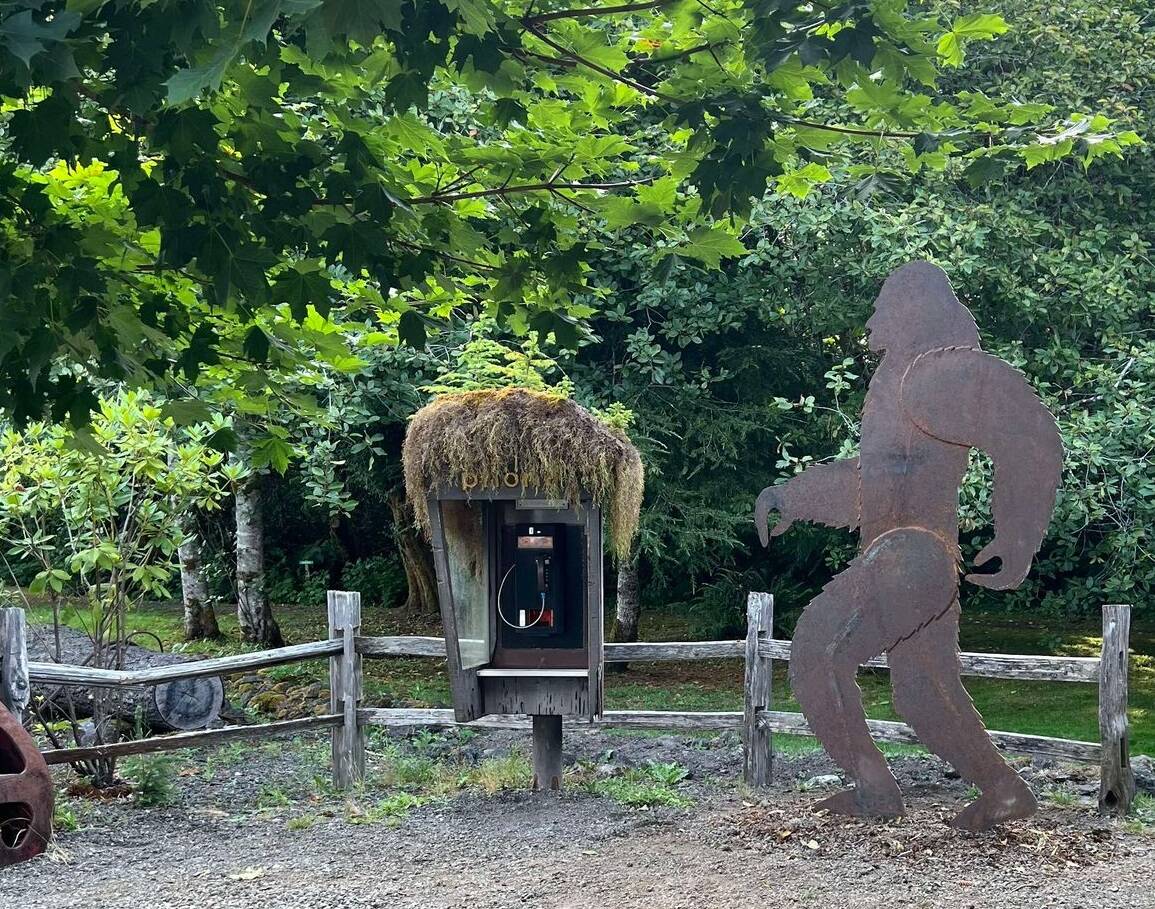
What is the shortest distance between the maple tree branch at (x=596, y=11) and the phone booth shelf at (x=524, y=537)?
12.8ft

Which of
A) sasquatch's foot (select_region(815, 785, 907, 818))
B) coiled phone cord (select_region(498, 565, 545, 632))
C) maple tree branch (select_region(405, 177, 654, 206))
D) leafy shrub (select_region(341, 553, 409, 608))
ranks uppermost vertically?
maple tree branch (select_region(405, 177, 654, 206))

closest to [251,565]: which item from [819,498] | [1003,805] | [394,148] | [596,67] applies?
[819,498]

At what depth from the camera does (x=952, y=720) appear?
22.8 ft

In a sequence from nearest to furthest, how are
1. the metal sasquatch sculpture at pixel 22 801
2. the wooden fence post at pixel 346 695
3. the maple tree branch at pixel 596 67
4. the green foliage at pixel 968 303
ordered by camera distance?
the maple tree branch at pixel 596 67 < the metal sasquatch sculpture at pixel 22 801 < the wooden fence post at pixel 346 695 < the green foliage at pixel 968 303

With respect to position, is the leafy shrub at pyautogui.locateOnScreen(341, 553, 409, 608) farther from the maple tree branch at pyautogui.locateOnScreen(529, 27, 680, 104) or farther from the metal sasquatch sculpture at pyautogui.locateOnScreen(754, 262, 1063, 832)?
the maple tree branch at pyautogui.locateOnScreen(529, 27, 680, 104)

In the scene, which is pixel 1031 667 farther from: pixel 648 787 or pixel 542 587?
pixel 542 587

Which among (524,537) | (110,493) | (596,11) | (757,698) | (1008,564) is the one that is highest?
(596,11)

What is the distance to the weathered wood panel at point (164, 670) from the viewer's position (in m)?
7.72

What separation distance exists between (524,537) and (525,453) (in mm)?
794

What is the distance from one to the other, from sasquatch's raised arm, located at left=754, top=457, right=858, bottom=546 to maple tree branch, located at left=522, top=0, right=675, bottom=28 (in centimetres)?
365

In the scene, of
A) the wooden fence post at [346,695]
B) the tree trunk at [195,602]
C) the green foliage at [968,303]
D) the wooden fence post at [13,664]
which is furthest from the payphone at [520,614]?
the tree trunk at [195,602]

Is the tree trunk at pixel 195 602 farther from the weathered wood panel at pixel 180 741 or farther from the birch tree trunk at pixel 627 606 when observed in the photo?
the weathered wood panel at pixel 180 741

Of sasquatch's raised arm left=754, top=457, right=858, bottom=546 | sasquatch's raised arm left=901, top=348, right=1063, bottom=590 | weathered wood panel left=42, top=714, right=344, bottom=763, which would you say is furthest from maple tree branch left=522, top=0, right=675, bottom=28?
weathered wood panel left=42, top=714, right=344, bottom=763

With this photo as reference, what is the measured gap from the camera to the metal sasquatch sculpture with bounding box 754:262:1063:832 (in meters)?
6.79
